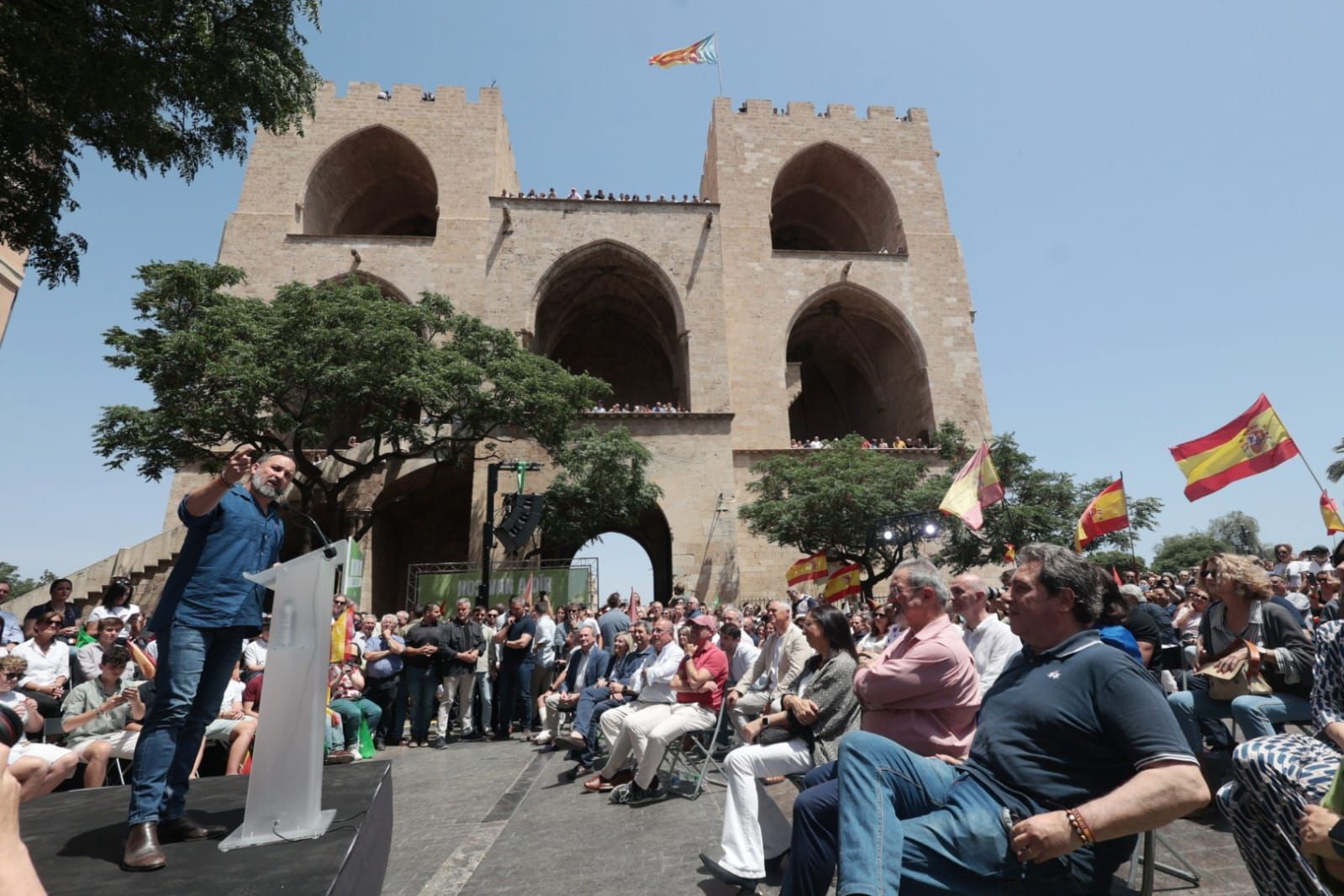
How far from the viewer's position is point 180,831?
268cm

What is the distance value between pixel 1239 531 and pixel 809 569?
229ft

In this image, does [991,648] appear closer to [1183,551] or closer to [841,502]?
[841,502]

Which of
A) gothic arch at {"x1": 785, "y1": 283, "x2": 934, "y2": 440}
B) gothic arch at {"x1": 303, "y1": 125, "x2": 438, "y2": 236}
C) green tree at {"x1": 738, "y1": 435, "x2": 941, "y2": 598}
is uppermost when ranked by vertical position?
gothic arch at {"x1": 303, "y1": 125, "x2": 438, "y2": 236}

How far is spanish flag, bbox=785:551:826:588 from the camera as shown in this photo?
16.5 m

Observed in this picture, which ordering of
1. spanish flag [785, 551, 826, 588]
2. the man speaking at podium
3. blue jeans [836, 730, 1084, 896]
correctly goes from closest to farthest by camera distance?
blue jeans [836, 730, 1084, 896] → the man speaking at podium → spanish flag [785, 551, 826, 588]

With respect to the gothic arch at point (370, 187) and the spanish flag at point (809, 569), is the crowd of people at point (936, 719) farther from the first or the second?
the gothic arch at point (370, 187)

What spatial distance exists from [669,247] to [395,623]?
55.0 ft

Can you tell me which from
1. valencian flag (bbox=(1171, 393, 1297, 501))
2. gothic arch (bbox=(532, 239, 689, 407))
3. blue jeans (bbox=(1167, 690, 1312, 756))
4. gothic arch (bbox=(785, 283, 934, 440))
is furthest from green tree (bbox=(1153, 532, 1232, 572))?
blue jeans (bbox=(1167, 690, 1312, 756))

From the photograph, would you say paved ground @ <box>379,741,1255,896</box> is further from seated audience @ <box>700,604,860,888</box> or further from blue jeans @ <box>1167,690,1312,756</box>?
blue jeans @ <box>1167,690,1312,756</box>

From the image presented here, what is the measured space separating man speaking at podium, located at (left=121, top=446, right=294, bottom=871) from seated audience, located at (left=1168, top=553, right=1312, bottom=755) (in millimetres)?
4778

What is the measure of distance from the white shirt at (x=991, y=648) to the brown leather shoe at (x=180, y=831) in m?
3.81

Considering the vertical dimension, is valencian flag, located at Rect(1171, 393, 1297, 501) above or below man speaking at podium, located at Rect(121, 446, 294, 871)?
above

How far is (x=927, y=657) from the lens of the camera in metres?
2.71

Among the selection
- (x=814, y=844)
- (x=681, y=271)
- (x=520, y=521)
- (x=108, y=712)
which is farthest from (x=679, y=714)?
(x=681, y=271)
